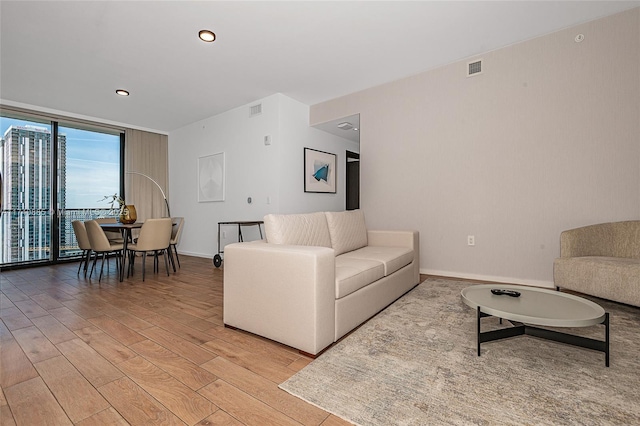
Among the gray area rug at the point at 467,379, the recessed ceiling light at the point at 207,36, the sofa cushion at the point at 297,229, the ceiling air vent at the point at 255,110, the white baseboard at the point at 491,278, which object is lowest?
the gray area rug at the point at 467,379

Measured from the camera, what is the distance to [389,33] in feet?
9.96

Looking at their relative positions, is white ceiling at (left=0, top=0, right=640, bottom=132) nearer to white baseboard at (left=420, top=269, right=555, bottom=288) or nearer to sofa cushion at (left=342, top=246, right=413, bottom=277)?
sofa cushion at (left=342, top=246, right=413, bottom=277)

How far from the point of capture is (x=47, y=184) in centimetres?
502

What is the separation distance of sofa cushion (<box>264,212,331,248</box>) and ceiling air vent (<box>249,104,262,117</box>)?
2.71 m

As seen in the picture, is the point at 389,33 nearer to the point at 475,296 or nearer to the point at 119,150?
the point at 475,296

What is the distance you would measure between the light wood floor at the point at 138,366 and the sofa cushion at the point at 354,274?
0.51 meters

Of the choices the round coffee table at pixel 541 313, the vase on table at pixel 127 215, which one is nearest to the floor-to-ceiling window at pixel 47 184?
the vase on table at pixel 127 215

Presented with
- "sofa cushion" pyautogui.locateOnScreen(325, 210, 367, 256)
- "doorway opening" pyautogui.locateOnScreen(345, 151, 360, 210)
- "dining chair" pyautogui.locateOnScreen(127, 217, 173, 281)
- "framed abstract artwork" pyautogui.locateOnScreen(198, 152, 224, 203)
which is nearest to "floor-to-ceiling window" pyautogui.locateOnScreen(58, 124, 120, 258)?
"framed abstract artwork" pyautogui.locateOnScreen(198, 152, 224, 203)

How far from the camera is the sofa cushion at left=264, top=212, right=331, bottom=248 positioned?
2.33 metres

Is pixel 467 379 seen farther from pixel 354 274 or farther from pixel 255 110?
pixel 255 110

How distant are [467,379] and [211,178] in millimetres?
5184

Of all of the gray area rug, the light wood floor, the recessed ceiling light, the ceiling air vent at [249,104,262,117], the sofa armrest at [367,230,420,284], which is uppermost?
the recessed ceiling light

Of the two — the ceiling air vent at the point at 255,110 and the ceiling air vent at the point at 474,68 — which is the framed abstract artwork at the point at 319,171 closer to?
the ceiling air vent at the point at 255,110

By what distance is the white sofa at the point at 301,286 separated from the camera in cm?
175
